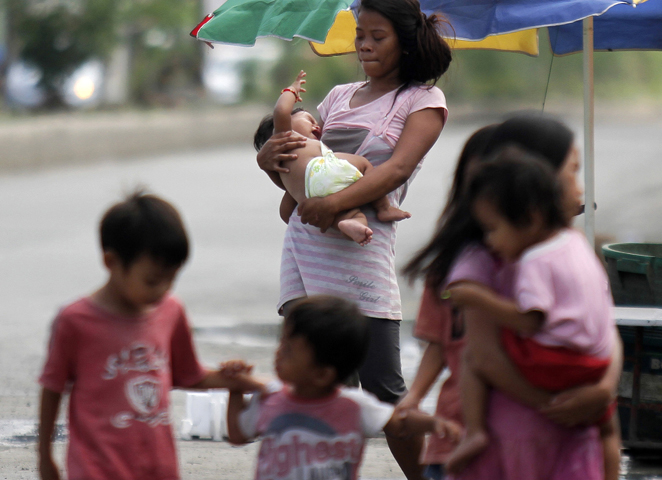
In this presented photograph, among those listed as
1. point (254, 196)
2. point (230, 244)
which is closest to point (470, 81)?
point (254, 196)

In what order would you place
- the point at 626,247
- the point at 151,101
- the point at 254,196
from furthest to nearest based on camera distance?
the point at 151,101, the point at 254,196, the point at 626,247

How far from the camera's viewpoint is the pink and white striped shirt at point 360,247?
3.11m

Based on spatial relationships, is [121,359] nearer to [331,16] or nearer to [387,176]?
[387,176]

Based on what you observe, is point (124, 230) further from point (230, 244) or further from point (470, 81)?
point (470, 81)

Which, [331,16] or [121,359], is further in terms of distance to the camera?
[331,16]

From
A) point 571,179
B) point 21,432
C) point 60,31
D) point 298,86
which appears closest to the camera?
point 571,179

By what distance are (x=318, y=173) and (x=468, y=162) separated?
2.59ft

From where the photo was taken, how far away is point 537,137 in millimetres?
2236

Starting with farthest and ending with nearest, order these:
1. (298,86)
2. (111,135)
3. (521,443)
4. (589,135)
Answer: (111,135)
(589,135)
(298,86)
(521,443)

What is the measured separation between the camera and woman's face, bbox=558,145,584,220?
216 cm

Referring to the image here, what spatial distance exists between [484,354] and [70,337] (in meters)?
0.95

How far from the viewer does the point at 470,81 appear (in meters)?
55.7

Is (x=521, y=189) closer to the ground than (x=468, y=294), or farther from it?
farther from it

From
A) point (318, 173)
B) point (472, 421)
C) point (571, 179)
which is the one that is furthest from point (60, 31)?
point (472, 421)
